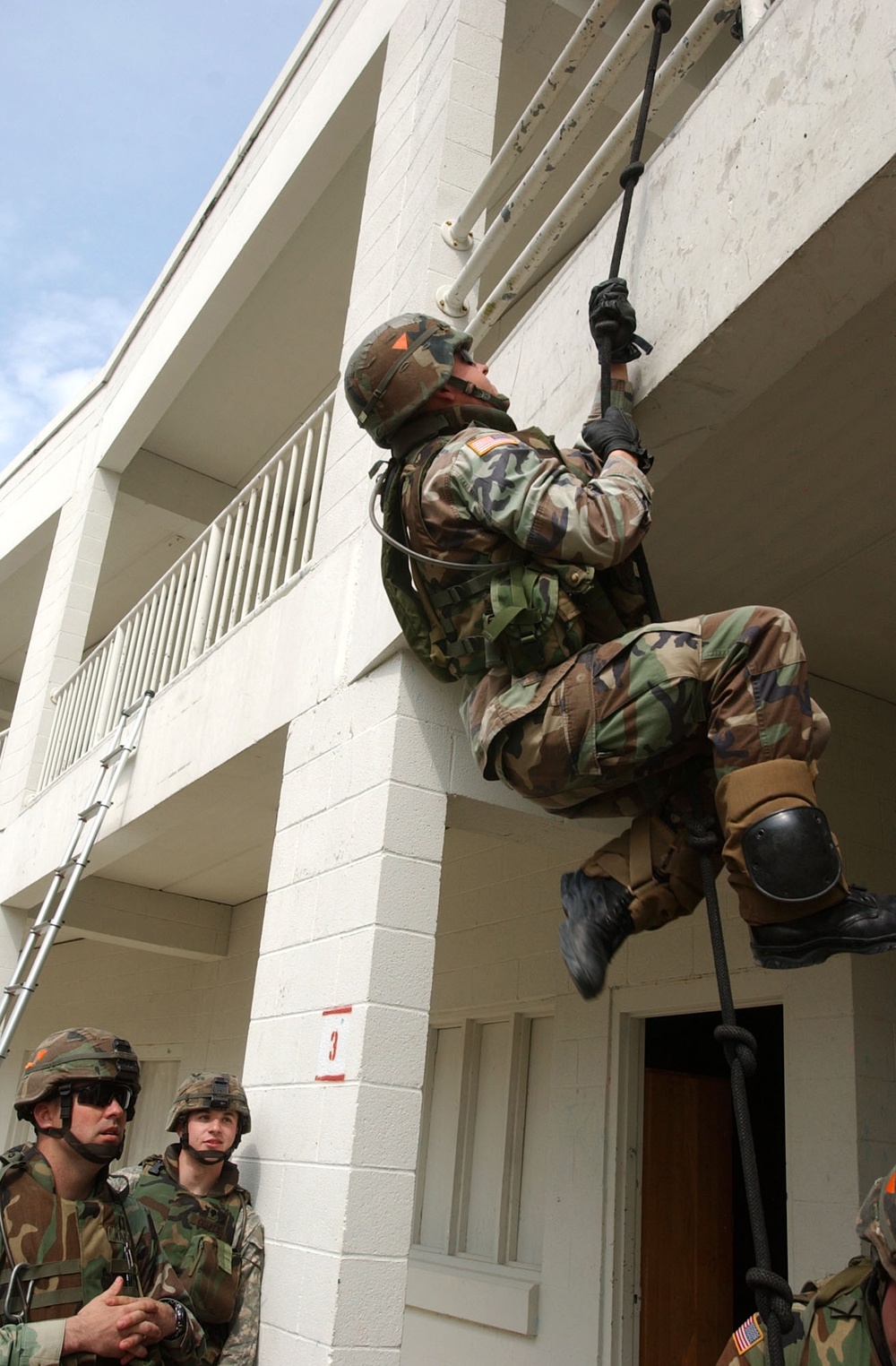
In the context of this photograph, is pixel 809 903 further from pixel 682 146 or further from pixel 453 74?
pixel 453 74

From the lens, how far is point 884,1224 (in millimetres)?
2012

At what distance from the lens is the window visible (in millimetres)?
5750

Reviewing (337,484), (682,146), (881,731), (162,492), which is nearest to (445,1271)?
(881,731)

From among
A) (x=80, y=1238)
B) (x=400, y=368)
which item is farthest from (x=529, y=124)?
(x=80, y=1238)

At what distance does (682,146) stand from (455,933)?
15.0 ft

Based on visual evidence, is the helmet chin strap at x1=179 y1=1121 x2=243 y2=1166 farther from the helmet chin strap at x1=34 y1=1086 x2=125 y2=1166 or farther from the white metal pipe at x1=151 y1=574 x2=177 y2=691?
the white metal pipe at x1=151 y1=574 x2=177 y2=691

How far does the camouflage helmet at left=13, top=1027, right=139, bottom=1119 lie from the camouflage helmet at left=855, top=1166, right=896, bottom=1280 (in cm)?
187

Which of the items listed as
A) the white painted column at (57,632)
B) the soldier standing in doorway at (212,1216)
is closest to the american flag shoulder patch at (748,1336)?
the soldier standing in doorway at (212,1216)

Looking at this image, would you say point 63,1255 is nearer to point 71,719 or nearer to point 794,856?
point 794,856

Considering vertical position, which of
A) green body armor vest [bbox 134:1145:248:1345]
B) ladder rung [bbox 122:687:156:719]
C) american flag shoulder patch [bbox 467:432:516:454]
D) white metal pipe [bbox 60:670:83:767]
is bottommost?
green body armor vest [bbox 134:1145:248:1345]

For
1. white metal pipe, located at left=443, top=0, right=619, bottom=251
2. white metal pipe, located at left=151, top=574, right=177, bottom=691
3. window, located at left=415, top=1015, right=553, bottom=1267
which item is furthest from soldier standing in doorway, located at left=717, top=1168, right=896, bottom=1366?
white metal pipe, located at left=151, top=574, right=177, bottom=691

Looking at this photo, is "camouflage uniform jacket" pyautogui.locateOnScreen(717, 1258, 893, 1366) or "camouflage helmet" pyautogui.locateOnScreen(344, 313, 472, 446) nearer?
"camouflage uniform jacket" pyautogui.locateOnScreen(717, 1258, 893, 1366)

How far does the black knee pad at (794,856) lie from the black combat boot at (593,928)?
418 millimetres

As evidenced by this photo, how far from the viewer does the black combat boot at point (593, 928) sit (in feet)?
7.53
